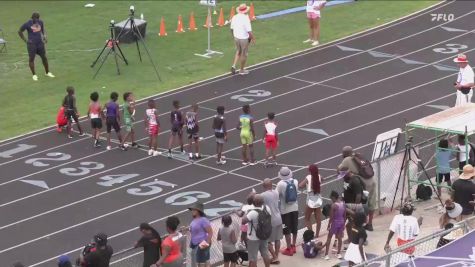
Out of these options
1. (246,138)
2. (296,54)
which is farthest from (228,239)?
(296,54)

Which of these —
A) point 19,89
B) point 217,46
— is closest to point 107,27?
point 217,46

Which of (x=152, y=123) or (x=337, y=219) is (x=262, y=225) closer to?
(x=337, y=219)

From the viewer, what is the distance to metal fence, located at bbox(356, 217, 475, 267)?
17047 millimetres

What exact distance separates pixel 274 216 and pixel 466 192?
3.55m

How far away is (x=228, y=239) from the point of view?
19.0 meters

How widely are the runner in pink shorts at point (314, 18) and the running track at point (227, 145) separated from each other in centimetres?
56

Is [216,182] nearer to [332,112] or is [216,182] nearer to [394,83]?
[332,112]

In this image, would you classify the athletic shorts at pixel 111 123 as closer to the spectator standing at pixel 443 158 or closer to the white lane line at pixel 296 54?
the white lane line at pixel 296 54

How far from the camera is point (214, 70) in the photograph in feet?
108

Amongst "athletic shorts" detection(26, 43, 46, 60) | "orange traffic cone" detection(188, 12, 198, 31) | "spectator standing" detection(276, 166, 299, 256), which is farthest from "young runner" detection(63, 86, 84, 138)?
"orange traffic cone" detection(188, 12, 198, 31)

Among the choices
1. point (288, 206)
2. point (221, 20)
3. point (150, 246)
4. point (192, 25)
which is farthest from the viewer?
point (221, 20)

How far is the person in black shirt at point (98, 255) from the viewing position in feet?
56.0

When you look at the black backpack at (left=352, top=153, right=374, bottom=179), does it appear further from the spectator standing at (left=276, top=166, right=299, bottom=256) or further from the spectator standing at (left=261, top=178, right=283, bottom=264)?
the spectator standing at (left=261, top=178, right=283, bottom=264)

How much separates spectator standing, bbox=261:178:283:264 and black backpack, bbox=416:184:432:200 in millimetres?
4140
